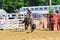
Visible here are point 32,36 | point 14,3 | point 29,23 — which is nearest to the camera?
point 32,36

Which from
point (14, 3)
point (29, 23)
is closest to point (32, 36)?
point (29, 23)

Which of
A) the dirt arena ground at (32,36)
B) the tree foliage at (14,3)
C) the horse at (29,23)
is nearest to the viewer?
the dirt arena ground at (32,36)

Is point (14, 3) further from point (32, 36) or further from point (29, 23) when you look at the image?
point (32, 36)

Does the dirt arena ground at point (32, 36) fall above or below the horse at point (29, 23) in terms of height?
below

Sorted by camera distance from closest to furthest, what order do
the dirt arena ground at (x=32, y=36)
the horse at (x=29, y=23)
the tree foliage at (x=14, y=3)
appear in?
the dirt arena ground at (x=32, y=36) → the horse at (x=29, y=23) → the tree foliage at (x=14, y=3)

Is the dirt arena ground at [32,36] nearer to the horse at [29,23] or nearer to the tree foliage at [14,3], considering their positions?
the horse at [29,23]

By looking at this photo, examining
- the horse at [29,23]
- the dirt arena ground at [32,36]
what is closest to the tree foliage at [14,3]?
the horse at [29,23]

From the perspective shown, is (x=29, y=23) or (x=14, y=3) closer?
(x=29, y=23)

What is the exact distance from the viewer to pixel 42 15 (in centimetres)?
1586

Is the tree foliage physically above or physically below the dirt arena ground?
above

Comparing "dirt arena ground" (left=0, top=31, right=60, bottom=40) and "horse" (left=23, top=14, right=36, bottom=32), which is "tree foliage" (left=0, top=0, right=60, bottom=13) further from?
"dirt arena ground" (left=0, top=31, right=60, bottom=40)

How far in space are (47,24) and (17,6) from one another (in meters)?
27.0

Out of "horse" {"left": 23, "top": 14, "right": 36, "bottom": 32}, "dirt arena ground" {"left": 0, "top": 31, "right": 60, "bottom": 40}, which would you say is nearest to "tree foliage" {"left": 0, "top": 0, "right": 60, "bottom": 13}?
"horse" {"left": 23, "top": 14, "right": 36, "bottom": 32}

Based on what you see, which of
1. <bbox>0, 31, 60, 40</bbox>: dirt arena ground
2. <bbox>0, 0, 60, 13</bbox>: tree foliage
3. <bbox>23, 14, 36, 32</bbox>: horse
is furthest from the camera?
<bbox>0, 0, 60, 13</bbox>: tree foliage
